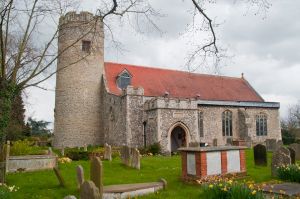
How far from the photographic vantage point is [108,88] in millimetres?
28703

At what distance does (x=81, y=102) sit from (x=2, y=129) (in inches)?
662

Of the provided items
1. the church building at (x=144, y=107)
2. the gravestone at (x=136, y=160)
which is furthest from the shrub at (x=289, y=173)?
the church building at (x=144, y=107)

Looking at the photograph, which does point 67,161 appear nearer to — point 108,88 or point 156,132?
point 156,132

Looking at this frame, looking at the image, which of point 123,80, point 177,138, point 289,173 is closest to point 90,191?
point 289,173

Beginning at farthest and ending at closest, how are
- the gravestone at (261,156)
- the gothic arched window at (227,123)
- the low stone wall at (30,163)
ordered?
the gothic arched window at (227,123)
the gravestone at (261,156)
the low stone wall at (30,163)

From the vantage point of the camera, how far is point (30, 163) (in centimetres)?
1445

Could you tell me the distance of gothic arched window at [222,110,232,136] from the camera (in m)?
30.7

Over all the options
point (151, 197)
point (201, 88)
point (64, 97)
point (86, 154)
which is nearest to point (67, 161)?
point (86, 154)

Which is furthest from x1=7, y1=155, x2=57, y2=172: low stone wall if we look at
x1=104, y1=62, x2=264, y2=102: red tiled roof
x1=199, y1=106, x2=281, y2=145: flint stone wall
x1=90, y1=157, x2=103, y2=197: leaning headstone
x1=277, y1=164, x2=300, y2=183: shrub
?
x1=199, y1=106, x2=281, y2=145: flint stone wall

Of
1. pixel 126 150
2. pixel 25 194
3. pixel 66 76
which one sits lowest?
pixel 25 194

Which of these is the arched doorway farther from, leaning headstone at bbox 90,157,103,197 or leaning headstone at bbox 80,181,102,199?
leaning headstone at bbox 80,181,102,199

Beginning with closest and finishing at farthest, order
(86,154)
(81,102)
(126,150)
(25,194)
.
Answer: (25,194), (126,150), (86,154), (81,102)

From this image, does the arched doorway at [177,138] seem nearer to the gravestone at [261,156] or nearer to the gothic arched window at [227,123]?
the gothic arched window at [227,123]

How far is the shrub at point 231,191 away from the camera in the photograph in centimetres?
647
